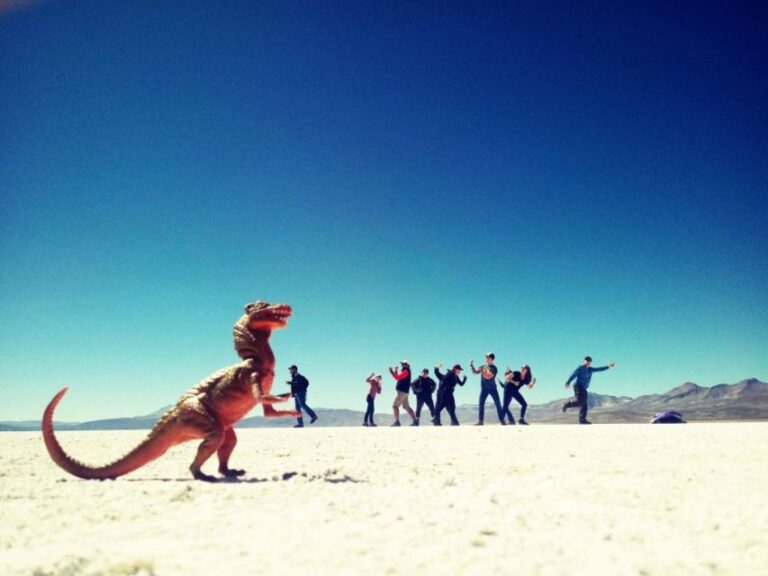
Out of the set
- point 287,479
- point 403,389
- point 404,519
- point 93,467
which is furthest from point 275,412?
point 403,389

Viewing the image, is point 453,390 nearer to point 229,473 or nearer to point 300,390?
point 300,390

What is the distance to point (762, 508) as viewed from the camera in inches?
150

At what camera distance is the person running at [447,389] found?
17.9 meters

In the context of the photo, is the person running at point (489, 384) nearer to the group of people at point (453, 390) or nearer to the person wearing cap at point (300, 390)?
the group of people at point (453, 390)

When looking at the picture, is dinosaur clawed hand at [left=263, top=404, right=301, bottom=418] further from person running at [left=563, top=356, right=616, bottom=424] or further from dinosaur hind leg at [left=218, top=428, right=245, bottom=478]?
person running at [left=563, top=356, right=616, bottom=424]

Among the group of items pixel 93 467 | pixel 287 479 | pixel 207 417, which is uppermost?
pixel 207 417

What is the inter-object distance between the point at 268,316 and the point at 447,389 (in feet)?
44.2

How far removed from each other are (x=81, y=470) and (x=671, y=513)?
5.77m

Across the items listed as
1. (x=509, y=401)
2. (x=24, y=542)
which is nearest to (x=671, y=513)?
(x=24, y=542)

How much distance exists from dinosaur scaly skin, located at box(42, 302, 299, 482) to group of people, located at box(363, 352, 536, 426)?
1230 centimetres

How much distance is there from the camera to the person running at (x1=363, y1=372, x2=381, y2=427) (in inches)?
733

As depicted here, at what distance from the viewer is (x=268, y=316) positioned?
5.76m

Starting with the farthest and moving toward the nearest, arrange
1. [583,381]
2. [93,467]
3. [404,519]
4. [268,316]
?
[583,381]
[268,316]
[93,467]
[404,519]

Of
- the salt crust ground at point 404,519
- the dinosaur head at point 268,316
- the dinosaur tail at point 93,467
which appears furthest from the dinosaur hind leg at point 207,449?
the dinosaur head at point 268,316
